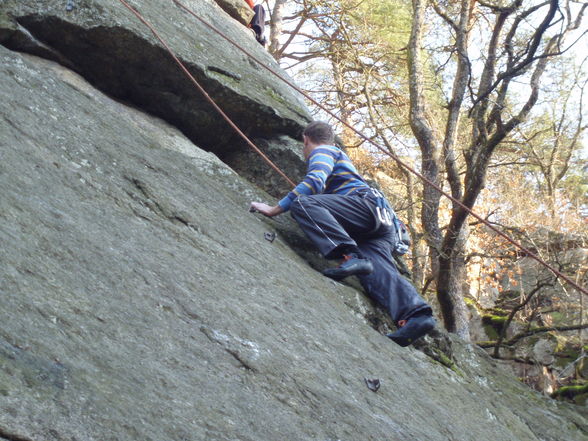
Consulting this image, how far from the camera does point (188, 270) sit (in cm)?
344

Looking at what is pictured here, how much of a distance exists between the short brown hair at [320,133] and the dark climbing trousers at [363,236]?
59 cm

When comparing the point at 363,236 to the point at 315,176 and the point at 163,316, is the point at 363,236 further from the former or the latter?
the point at 163,316

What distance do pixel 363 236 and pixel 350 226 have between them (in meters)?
0.24

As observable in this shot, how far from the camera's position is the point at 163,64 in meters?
5.75

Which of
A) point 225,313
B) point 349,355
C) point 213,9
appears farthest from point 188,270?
point 213,9

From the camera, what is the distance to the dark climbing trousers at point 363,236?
4.87 metres

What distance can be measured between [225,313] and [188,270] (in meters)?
0.36

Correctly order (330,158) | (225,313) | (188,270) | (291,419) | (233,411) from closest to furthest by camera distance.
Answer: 1. (233,411)
2. (291,419)
3. (225,313)
4. (188,270)
5. (330,158)

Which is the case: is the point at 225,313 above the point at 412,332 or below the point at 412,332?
below

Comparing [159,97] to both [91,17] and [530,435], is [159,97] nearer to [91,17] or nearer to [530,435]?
[91,17]

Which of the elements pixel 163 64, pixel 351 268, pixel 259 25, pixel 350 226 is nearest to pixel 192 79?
pixel 163 64

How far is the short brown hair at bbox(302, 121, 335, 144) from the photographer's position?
5.45m

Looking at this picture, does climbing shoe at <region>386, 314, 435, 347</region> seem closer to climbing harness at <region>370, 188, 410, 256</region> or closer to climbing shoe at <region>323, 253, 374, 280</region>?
climbing shoe at <region>323, 253, 374, 280</region>

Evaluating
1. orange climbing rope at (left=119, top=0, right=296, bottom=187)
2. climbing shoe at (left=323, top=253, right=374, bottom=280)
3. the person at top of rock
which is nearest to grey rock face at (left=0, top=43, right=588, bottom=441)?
climbing shoe at (left=323, top=253, right=374, bottom=280)
